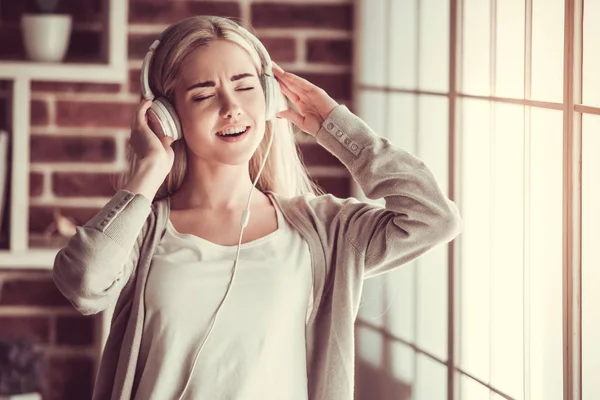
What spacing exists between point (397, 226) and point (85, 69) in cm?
113

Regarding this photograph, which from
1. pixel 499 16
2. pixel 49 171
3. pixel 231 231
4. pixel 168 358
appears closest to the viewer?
pixel 168 358

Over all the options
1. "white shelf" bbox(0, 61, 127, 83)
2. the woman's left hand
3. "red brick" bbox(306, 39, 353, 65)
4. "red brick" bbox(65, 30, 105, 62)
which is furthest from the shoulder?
"red brick" bbox(65, 30, 105, 62)

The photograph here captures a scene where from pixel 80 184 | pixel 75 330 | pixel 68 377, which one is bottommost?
pixel 68 377

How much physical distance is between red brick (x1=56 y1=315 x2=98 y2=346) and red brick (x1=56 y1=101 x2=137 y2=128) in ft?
1.62

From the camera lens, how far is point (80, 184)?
2.51 metres

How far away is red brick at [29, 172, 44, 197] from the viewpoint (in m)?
2.50

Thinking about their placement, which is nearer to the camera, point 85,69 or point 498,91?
point 498,91

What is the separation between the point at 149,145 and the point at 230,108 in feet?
0.44

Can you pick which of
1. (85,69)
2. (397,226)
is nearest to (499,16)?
(397,226)

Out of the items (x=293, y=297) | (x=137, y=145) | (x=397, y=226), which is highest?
(x=137, y=145)

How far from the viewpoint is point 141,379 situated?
1424 millimetres

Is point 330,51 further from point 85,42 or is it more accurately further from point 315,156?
point 85,42

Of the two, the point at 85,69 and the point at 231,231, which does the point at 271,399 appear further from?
the point at 85,69

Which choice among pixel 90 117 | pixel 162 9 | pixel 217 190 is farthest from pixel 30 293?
pixel 217 190
